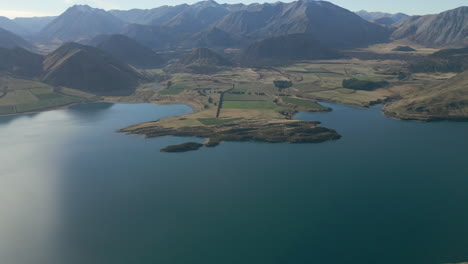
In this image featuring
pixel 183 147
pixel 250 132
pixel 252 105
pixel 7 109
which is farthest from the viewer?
pixel 7 109

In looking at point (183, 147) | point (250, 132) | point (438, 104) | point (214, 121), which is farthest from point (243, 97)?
point (438, 104)

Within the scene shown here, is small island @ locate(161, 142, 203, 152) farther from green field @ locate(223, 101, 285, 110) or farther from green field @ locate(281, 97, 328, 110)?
green field @ locate(281, 97, 328, 110)

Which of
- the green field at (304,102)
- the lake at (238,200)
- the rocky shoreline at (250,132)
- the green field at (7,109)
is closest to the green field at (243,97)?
the green field at (304,102)

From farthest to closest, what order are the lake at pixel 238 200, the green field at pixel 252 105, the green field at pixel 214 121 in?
the green field at pixel 252 105 < the green field at pixel 214 121 < the lake at pixel 238 200

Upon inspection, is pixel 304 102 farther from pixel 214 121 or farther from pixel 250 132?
pixel 250 132

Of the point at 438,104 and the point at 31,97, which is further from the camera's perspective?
the point at 31,97

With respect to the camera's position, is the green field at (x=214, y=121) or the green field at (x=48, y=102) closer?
the green field at (x=214, y=121)

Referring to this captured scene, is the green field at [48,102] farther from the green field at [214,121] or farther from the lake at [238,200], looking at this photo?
the green field at [214,121]
